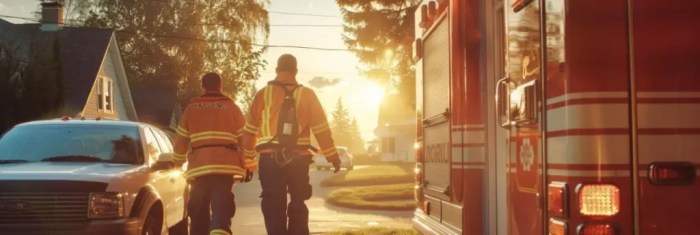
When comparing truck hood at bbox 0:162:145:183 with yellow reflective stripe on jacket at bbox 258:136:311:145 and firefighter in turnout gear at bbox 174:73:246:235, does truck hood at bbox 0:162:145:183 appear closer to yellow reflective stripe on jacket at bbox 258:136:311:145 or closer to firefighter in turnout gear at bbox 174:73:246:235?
firefighter in turnout gear at bbox 174:73:246:235

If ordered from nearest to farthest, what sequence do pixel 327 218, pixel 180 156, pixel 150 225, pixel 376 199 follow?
pixel 180 156
pixel 150 225
pixel 327 218
pixel 376 199

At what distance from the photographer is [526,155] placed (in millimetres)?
4441

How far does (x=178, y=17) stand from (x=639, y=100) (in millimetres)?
A: 42356

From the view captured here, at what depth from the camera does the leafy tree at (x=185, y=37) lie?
44.2m

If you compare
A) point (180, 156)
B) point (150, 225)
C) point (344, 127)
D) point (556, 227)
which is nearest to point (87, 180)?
point (180, 156)

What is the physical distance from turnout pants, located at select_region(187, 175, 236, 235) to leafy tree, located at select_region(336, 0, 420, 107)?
2138 centimetres

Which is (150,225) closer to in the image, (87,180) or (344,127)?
(87,180)

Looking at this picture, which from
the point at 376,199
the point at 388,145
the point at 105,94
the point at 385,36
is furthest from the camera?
the point at 388,145

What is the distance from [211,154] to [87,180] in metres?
1.13

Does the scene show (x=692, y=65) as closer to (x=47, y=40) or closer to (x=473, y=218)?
(x=473, y=218)

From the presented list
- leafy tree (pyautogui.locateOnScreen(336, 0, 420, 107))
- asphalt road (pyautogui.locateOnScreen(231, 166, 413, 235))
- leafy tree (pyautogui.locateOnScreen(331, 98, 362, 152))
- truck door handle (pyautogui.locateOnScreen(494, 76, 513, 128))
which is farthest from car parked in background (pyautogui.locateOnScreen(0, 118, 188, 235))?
leafy tree (pyautogui.locateOnScreen(331, 98, 362, 152))

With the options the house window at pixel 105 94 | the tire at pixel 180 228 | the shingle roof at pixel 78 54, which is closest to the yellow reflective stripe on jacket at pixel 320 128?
the tire at pixel 180 228

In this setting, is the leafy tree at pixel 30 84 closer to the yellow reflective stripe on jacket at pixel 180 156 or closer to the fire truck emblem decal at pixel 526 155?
the yellow reflective stripe on jacket at pixel 180 156

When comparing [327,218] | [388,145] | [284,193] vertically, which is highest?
[388,145]
